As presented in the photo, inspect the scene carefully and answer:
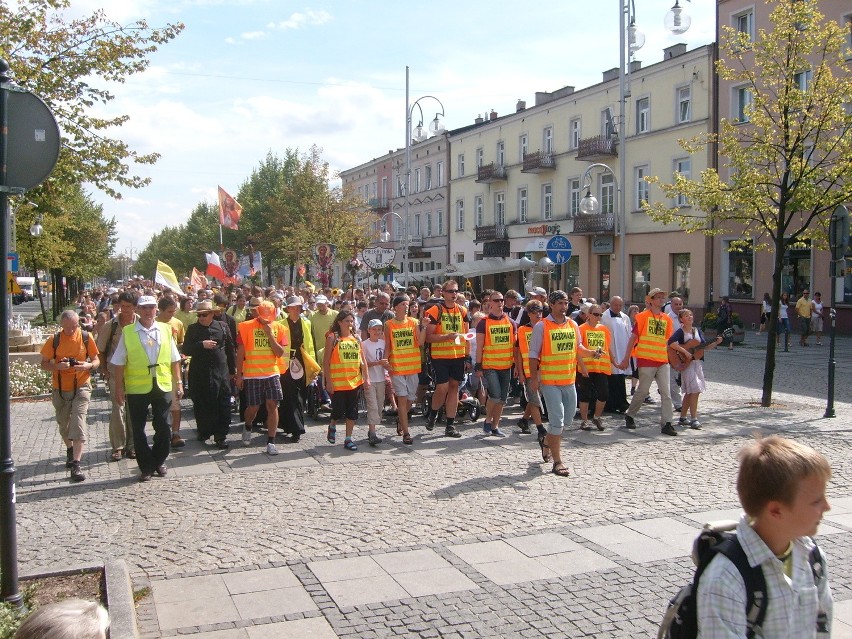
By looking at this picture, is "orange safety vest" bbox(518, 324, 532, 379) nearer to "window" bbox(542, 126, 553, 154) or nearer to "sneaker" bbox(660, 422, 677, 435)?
"sneaker" bbox(660, 422, 677, 435)

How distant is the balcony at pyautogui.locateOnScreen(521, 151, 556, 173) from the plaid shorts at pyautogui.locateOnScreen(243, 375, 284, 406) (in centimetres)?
3651

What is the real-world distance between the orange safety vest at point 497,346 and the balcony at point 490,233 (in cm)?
3896

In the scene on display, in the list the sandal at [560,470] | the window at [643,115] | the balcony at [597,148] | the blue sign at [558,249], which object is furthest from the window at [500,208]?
the sandal at [560,470]

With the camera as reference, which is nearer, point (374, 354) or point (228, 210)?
point (374, 354)

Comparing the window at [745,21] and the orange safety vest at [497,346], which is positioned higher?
the window at [745,21]

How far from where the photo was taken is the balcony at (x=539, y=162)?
145ft

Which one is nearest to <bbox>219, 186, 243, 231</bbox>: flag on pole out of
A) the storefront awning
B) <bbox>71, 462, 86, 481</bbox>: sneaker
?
the storefront awning

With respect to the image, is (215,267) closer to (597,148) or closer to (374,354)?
(374,354)

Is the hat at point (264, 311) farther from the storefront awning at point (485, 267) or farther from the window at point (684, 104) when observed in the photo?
the window at point (684, 104)

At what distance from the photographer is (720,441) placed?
412 inches

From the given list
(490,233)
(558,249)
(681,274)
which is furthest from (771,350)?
(490,233)

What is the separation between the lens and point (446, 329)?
10.9 m

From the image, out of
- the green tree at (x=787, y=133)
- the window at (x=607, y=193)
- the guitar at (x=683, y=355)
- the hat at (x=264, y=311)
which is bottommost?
the guitar at (x=683, y=355)

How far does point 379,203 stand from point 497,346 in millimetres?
60062
